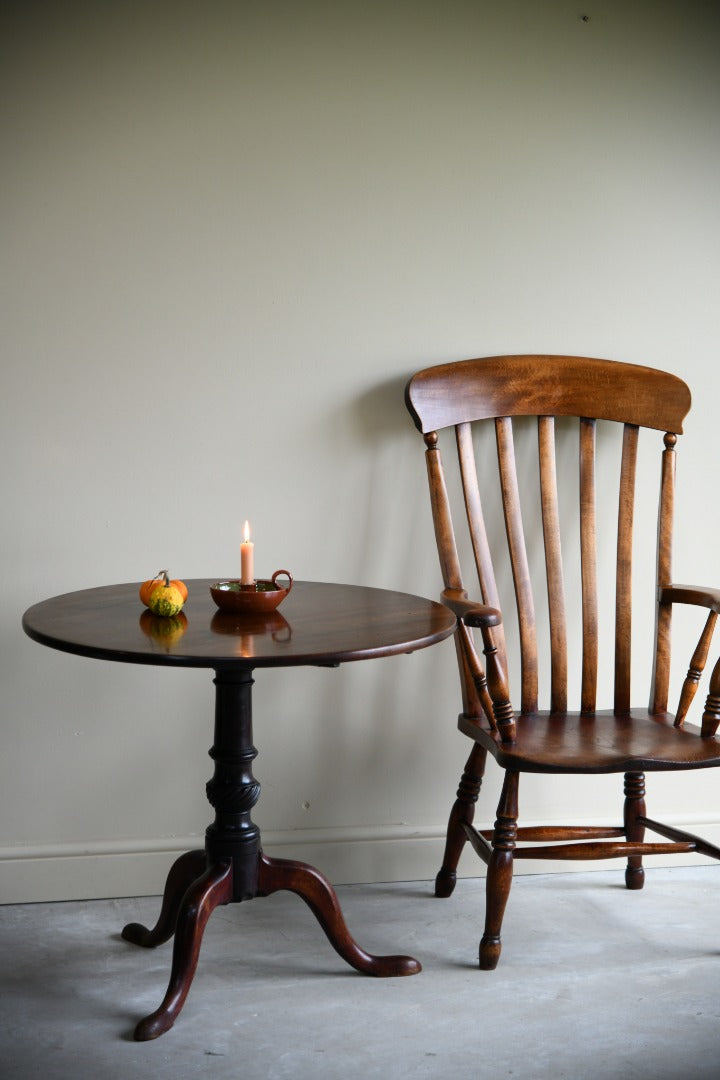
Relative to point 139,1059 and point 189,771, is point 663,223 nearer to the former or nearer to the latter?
point 189,771

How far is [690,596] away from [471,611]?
2.14 ft

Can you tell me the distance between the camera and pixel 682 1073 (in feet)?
5.66

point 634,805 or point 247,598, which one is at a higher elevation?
point 247,598

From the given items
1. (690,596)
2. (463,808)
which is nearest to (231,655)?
(463,808)

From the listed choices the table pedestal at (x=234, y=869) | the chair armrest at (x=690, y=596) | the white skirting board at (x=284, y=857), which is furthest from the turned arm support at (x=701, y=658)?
the table pedestal at (x=234, y=869)

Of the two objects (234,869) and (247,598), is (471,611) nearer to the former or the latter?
(247,598)

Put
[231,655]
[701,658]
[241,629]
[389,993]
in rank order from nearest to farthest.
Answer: [231,655], [241,629], [389,993], [701,658]

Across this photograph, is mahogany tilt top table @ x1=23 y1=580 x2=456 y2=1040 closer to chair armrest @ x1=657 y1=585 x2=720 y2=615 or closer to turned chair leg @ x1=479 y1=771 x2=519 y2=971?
turned chair leg @ x1=479 y1=771 x2=519 y2=971

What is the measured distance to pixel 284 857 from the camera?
250 cm

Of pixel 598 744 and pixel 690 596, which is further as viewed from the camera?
pixel 690 596

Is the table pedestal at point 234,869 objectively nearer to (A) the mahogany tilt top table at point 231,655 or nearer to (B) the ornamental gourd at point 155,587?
(A) the mahogany tilt top table at point 231,655

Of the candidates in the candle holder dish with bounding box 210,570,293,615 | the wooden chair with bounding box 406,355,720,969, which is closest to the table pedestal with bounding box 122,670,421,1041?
the candle holder dish with bounding box 210,570,293,615

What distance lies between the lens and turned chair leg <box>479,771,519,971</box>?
6.75 feet

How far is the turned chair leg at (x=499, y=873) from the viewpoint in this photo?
2.06 metres
